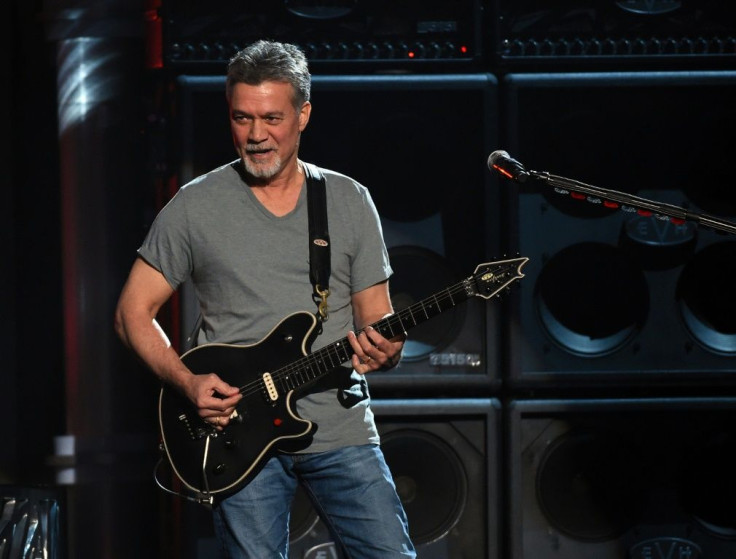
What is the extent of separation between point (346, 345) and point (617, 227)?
1.07 meters

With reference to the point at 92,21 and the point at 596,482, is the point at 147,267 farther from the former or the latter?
the point at 596,482

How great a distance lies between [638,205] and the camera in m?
2.14

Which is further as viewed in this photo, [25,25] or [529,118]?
[25,25]

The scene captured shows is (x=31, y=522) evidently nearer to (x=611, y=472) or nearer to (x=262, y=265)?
(x=262, y=265)

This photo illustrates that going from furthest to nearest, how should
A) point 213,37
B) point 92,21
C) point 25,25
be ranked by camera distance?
point 25,25 < point 92,21 < point 213,37

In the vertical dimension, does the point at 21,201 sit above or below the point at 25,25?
below

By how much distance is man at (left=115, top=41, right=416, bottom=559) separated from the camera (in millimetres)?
2305

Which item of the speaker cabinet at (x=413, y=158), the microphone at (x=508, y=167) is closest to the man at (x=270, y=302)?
the microphone at (x=508, y=167)

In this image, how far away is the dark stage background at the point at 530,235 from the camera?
3.08 m

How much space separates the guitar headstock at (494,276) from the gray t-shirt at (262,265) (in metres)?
0.20

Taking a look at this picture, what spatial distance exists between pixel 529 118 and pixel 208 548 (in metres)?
1.44

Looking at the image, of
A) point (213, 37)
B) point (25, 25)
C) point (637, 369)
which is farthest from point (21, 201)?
point (637, 369)

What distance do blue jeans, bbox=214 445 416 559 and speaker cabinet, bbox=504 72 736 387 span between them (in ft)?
2.89

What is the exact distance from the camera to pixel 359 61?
10.2 feet
